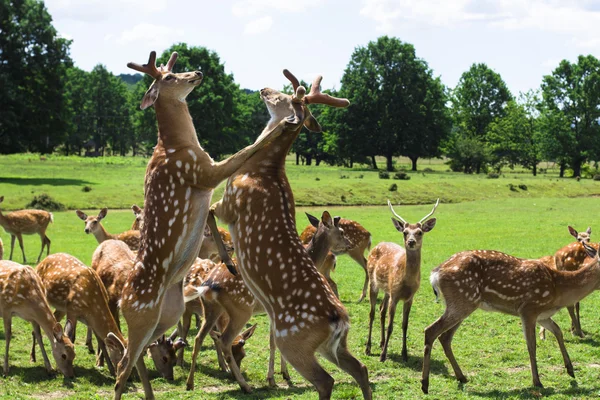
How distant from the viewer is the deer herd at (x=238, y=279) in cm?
592

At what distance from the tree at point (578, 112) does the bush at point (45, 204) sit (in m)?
54.8

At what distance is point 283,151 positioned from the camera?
6.59 meters

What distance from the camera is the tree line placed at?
46594mm

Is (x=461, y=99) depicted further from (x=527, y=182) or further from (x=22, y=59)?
(x=22, y=59)

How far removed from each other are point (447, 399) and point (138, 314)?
365 centimetres

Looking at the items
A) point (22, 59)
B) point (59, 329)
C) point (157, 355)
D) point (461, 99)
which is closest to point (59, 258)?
point (59, 329)

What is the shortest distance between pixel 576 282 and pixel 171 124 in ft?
18.9

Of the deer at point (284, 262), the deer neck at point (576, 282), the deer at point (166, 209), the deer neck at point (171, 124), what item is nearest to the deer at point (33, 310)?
the deer at point (166, 209)

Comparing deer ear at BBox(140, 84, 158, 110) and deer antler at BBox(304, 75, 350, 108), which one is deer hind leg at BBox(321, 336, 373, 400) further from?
deer ear at BBox(140, 84, 158, 110)

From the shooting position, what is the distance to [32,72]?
46344 mm

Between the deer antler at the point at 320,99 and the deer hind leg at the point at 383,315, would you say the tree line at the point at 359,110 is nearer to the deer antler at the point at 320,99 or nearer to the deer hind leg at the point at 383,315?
the deer hind leg at the point at 383,315

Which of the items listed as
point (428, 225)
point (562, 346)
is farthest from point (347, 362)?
point (428, 225)

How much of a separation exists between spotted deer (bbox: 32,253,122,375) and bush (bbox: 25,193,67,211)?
2163cm

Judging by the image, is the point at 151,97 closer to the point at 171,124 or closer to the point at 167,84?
the point at 167,84
